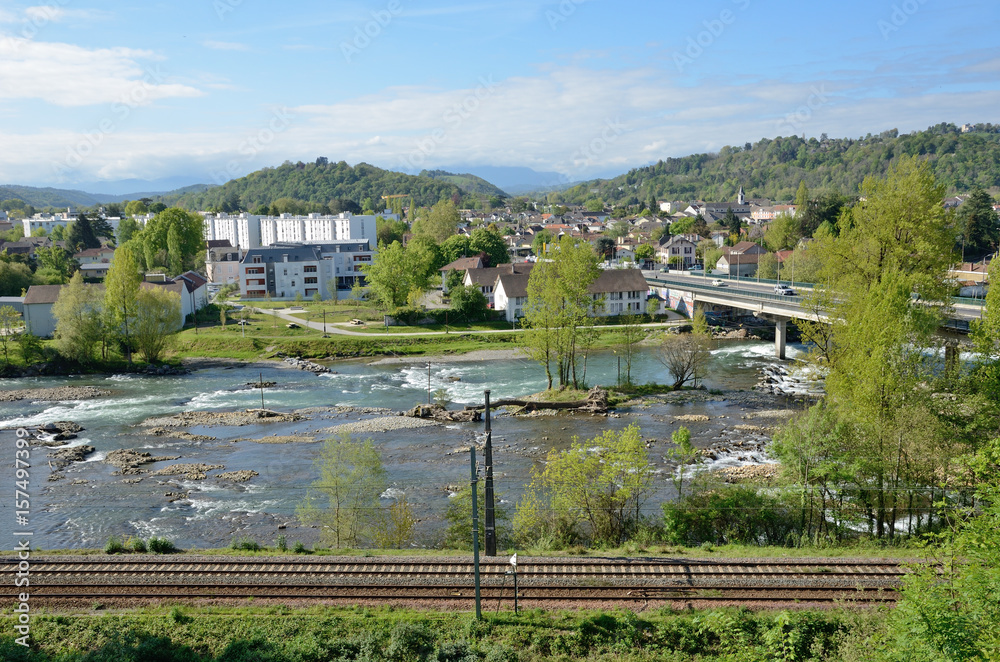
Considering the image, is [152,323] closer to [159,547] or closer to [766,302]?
[159,547]

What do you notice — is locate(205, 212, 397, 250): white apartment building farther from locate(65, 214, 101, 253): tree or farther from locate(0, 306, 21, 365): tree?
locate(0, 306, 21, 365): tree

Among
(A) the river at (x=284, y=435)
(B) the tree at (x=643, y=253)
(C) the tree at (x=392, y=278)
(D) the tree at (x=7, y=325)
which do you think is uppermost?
(B) the tree at (x=643, y=253)

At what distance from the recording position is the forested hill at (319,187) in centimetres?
16562

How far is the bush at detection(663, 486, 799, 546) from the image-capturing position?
1498 centimetres

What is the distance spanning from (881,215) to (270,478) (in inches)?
794

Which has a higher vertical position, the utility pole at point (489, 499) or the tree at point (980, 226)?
the tree at point (980, 226)

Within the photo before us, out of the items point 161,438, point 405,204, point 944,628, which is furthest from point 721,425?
point 405,204

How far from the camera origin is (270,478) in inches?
850

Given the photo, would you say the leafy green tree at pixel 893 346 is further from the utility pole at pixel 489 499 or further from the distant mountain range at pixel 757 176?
the distant mountain range at pixel 757 176

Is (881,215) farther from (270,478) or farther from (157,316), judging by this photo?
(157,316)

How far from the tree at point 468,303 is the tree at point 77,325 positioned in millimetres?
22886

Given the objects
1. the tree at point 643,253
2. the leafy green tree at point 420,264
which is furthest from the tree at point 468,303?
the tree at point 643,253

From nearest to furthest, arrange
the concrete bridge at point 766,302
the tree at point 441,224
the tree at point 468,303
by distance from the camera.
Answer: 1. the concrete bridge at point 766,302
2. the tree at point 468,303
3. the tree at point 441,224

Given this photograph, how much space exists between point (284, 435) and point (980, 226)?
6384cm
